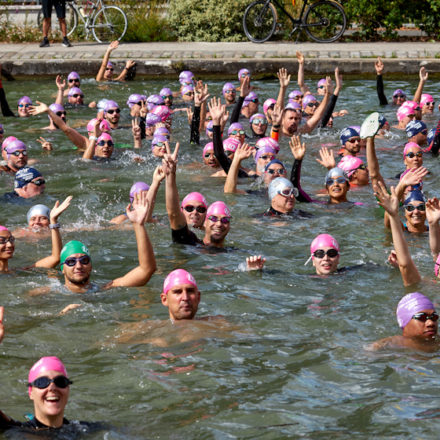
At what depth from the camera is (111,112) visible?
18.9m

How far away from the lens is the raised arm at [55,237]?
33.8 ft

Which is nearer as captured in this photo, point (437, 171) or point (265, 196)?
point (265, 196)

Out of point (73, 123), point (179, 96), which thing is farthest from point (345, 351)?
point (179, 96)

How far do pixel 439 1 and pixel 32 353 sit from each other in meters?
21.0

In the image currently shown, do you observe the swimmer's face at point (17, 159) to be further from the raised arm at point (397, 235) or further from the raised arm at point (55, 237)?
the raised arm at point (397, 235)

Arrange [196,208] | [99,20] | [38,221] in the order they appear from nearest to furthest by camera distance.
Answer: [196,208], [38,221], [99,20]

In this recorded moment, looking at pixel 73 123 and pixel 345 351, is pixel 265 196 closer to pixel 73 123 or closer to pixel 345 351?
pixel 345 351

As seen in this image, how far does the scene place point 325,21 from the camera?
26.4 meters

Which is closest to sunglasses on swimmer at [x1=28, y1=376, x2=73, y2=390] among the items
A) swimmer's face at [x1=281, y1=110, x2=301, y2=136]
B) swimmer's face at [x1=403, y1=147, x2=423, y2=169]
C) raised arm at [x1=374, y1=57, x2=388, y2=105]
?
swimmer's face at [x1=403, y1=147, x2=423, y2=169]

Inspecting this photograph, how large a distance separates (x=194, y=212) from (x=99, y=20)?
58.6ft

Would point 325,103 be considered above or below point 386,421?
above

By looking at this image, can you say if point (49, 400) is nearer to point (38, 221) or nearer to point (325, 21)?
point (38, 221)

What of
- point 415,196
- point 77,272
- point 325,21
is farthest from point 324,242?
point 325,21

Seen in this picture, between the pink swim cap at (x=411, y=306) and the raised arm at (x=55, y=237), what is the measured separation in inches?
157
